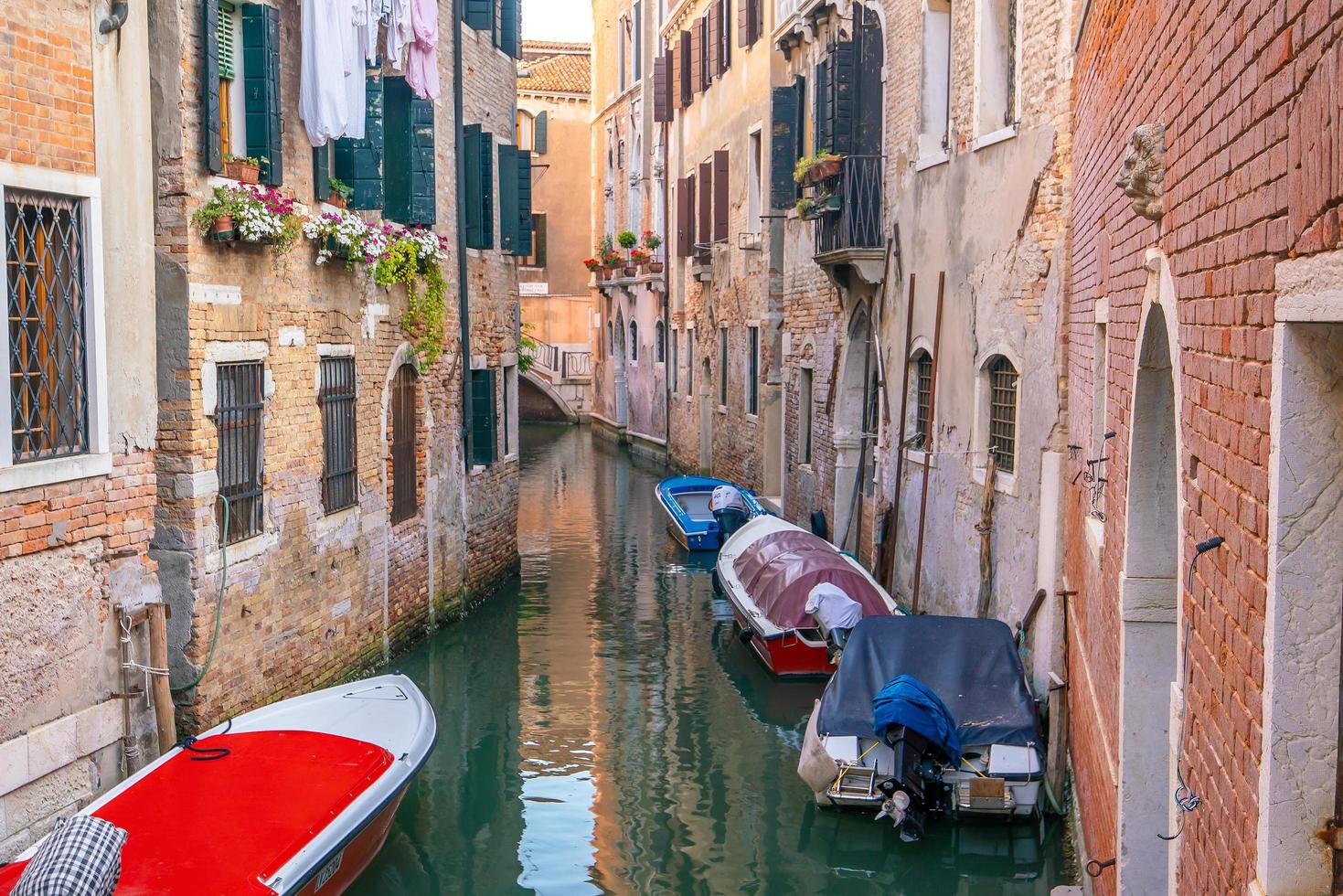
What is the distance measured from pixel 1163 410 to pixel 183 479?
5.75 m

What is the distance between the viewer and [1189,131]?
12.2 feet

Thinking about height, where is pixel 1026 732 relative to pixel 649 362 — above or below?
below

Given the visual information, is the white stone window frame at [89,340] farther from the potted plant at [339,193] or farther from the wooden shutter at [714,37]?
the wooden shutter at [714,37]

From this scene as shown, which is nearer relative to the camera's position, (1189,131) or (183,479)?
(1189,131)

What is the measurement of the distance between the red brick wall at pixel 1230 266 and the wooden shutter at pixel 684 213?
20209 millimetres

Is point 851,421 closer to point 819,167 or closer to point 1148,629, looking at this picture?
point 819,167

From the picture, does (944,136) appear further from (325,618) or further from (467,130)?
(325,618)

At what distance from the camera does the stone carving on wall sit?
416cm

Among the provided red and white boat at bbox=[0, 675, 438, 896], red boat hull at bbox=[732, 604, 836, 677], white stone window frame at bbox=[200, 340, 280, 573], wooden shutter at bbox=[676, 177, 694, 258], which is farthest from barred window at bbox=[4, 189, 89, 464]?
wooden shutter at bbox=[676, 177, 694, 258]

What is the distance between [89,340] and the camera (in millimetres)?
6949

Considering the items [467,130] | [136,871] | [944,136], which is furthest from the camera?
[467,130]

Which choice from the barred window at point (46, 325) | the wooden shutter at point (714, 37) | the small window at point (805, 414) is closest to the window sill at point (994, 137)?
the barred window at point (46, 325)

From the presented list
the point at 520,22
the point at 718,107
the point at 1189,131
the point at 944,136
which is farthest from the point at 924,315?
the point at 718,107

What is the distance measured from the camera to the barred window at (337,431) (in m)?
10.5
